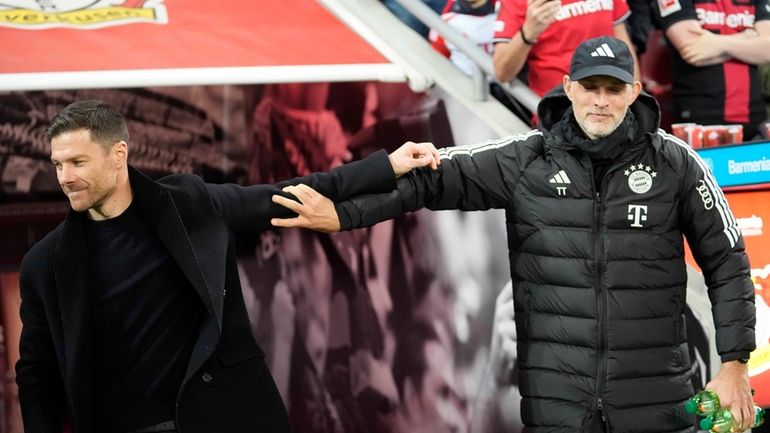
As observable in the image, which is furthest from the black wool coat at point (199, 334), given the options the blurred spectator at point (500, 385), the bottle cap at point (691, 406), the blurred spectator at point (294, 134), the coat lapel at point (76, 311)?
the blurred spectator at point (500, 385)

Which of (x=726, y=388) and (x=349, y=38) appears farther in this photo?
(x=349, y=38)

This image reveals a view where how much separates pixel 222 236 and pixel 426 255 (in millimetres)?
2100

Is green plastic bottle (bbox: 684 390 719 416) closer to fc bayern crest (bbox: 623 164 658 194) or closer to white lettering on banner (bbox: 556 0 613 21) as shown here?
fc bayern crest (bbox: 623 164 658 194)

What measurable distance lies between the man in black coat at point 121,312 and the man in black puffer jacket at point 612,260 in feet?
1.65

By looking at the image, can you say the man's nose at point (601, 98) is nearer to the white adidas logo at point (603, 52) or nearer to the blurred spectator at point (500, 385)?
the white adidas logo at point (603, 52)

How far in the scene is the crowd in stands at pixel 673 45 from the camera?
5.42m

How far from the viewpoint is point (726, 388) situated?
145 inches

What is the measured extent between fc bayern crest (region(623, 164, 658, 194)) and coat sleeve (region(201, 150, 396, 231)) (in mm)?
773

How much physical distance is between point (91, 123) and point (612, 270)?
1673 millimetres

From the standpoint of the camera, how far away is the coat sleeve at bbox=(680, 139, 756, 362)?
372 cm

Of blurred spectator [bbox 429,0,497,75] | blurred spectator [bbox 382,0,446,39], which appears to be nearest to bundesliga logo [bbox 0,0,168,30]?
blurred spectator [bbox 382,0,446,39]

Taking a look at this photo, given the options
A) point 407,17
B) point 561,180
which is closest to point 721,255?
point 561,180

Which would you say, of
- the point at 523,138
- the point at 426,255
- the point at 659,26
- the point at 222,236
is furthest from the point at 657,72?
the point at 222,236

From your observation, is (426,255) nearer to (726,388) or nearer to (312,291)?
(312,291)
